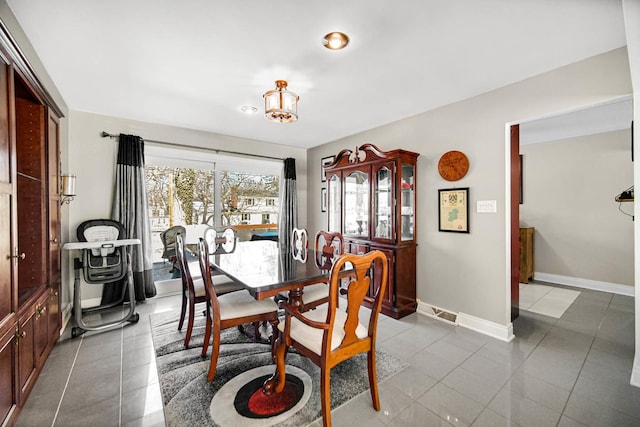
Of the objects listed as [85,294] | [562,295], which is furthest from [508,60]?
[85,294]

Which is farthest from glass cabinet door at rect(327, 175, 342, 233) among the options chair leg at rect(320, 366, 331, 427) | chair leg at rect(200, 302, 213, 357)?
chair leg at rect(320, 366, 331, 427)

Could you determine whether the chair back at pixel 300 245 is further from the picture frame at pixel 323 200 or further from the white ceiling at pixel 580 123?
the white ceiling at pixel 580 123

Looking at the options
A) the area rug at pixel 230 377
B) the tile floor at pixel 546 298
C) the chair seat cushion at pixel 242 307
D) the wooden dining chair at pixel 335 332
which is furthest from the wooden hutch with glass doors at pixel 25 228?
the tile floor at pixel 546 298

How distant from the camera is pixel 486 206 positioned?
9.00 feet

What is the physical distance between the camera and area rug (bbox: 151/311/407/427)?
64.4 inches

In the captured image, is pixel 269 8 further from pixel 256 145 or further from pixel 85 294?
pixel 85 294

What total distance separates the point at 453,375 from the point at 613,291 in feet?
12.3

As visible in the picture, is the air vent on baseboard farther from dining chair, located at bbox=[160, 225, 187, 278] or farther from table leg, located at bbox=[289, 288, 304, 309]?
dining chair, located at bbox=[160, 225, 187, 278]

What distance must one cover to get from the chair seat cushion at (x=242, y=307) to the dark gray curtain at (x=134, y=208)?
2003mm

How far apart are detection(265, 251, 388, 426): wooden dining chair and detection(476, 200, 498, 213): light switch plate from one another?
1725 millimetres

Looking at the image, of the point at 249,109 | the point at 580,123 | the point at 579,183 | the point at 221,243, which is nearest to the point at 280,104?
the point at 249,109

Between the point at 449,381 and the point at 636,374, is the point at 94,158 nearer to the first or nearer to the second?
the point at 449,381

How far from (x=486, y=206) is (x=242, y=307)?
8.17 ft

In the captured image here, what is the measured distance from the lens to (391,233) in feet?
10.6
